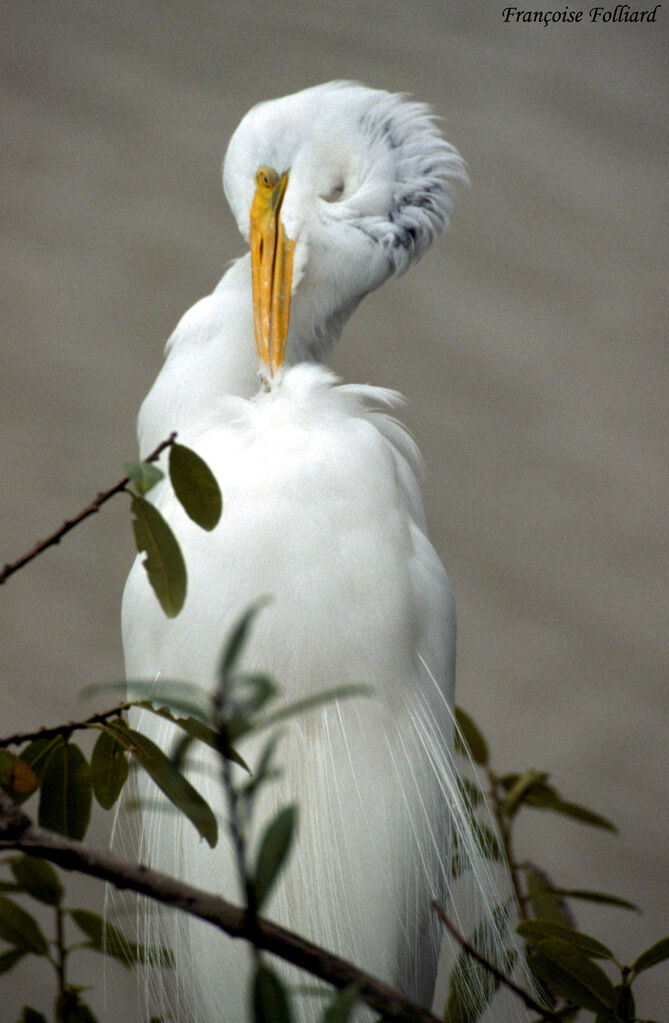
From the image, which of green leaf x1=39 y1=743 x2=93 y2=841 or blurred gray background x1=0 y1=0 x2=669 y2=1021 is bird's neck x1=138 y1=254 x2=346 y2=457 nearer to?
green leaf x1=39 y1=743 x2=93 y2=841

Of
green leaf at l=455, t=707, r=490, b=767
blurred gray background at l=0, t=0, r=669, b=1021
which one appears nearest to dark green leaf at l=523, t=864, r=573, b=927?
green leaf at l=455, t=707, r=490, b=767

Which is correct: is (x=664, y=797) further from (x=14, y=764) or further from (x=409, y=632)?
(x=14, y=764)

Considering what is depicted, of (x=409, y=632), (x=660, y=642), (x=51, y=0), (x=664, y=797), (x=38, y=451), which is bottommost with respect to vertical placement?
(x=409, y=632)

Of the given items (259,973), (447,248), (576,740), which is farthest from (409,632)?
(447,248)

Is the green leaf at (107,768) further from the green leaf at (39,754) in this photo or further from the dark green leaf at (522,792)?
the dark green leaf at (522,792)

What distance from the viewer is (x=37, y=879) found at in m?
0.42

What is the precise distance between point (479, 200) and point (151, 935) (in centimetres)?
195

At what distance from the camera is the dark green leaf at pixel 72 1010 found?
522mm

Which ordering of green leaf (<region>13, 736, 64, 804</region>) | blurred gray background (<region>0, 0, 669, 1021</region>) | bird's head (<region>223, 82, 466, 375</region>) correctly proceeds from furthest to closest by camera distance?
1. blurred gray background (<region>0, 0, 669, 1021</region>)
2. bird's head (<region>223, 82, 466, 375</region>)
3. green leaf (<region>13, 736, 64, 804</region>)

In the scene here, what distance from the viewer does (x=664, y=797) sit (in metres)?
2.13

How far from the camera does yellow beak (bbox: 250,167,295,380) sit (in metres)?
0.90

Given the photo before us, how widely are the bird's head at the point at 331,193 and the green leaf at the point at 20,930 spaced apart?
0.59m

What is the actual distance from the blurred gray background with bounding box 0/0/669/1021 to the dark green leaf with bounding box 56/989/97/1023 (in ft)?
5.35

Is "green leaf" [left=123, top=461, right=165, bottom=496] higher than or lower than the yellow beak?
lower
